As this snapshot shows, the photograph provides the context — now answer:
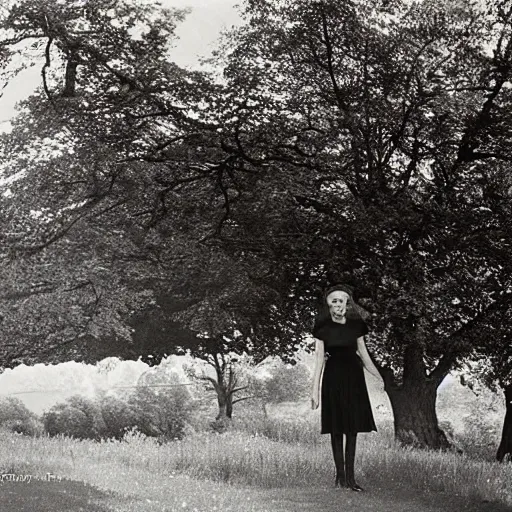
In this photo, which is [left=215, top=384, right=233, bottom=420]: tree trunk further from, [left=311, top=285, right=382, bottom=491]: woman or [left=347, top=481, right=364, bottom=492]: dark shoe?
[left=311, top=285, right=382, bottom=491]: woman

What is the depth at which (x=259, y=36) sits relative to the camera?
15156 mm

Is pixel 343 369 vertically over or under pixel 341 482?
over

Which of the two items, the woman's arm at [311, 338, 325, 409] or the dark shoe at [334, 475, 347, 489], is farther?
the dark shoe at [334, 475, 347, 489]

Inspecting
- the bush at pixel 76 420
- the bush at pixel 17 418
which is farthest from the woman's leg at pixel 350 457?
the bush at pixel 17 418

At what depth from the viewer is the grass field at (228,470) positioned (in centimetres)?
930

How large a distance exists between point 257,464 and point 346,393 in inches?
159

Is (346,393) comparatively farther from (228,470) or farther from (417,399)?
(417,399)

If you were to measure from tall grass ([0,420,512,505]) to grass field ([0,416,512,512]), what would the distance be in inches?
0.6

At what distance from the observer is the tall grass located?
1027 cm

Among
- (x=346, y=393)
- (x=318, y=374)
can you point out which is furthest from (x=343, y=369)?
(x=318, y=374)

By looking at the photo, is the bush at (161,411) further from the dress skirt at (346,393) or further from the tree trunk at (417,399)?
the dress skirt at (346,393)

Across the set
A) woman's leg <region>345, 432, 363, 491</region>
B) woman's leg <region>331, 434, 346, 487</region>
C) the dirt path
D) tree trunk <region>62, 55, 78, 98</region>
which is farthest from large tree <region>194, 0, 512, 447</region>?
woman's leg <region>331, 434, 346, 487</region>

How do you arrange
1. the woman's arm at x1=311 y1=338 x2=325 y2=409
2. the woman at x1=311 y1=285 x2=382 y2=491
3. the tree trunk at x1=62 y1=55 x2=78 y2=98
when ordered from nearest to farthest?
the woman's arm at x1=311 y1=338 x2=325 y2=409
the woman at x1=311 y1=285 x2=382 y2=491
the tree trunk at x1=62 y1=55 x2=78 y2=98

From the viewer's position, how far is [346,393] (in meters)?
7.84
